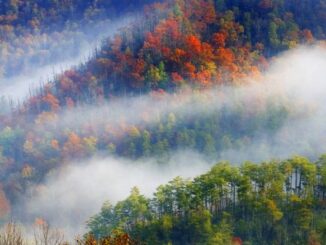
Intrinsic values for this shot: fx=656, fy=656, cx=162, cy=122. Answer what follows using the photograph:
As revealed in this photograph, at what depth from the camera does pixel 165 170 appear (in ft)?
284

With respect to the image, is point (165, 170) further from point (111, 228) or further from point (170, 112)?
point (111, 228)

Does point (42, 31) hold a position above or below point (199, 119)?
above

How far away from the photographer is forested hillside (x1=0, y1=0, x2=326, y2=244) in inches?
2601

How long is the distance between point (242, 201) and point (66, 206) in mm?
31573

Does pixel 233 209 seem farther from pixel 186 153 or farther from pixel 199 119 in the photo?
pixel 199 119

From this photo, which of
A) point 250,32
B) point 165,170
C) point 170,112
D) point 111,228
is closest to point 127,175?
point 165,170

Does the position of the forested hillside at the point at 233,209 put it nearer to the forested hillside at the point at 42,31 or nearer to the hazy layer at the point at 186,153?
the hazy layer at the point at 186,153

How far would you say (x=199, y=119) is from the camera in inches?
3607

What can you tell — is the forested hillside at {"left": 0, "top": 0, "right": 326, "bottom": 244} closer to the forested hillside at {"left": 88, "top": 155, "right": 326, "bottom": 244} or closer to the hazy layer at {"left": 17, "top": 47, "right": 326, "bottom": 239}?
the forested hillside at {"left": 88, "top": 155, "right": 326, "bottom": 244}

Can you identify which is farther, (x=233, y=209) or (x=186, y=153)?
(x=186, y=153)

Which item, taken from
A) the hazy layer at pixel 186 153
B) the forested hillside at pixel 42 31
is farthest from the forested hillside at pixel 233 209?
the forested hillside at pixel 42 31

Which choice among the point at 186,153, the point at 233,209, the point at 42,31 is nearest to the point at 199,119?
the point at 186,153

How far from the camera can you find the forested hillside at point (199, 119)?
2601 inches

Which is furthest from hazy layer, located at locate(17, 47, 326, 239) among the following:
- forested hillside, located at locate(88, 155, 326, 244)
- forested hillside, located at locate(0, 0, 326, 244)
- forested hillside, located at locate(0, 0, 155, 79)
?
forested hillside, located at locate(0, 0, 155, 79)
